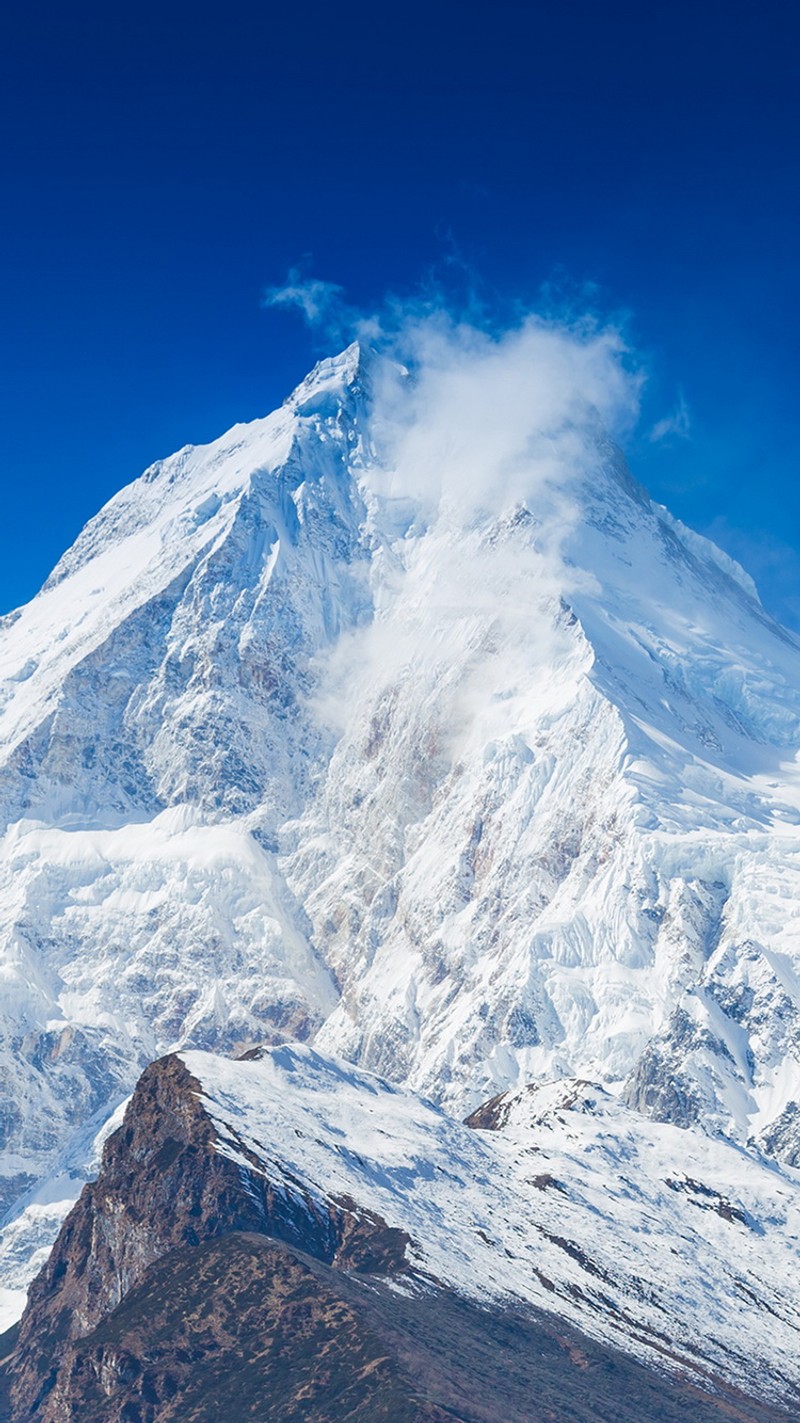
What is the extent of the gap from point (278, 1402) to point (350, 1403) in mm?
6603

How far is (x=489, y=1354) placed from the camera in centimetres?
19775

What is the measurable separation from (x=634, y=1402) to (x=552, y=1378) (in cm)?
697

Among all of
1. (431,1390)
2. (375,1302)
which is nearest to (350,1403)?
(431,1390)

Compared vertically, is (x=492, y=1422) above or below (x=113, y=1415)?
above

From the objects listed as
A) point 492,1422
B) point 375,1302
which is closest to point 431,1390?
point 492,1422

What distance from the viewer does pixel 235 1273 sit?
199625 millimetres

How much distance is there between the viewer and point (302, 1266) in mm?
197000

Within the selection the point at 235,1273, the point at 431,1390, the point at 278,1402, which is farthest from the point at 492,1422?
the point at 235,1273

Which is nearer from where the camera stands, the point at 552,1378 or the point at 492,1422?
the point at 492,1422

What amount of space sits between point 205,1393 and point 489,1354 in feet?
75.8

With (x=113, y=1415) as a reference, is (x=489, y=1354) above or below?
above

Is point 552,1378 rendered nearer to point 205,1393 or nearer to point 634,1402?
point 634,1402

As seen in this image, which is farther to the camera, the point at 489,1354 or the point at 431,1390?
the point at 489,1354

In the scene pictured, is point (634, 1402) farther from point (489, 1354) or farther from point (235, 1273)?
point (235, 1273)
